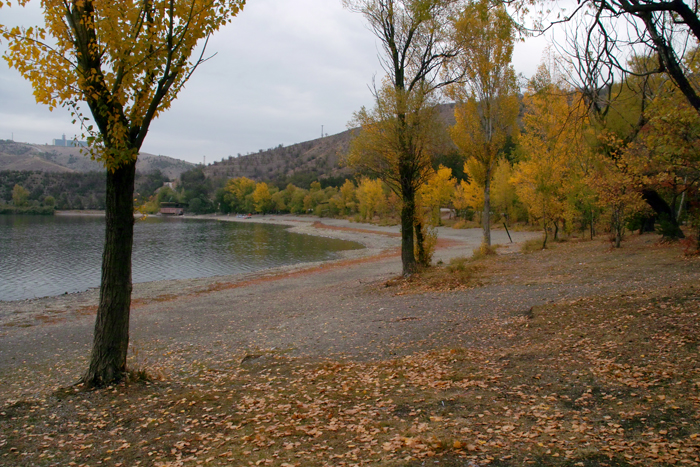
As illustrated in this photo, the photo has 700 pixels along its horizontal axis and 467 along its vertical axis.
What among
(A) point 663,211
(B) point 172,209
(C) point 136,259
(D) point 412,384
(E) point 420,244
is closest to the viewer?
(D) point 412,384

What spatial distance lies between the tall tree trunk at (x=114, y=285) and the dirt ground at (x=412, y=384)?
0.43m

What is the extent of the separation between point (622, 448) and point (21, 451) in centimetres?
641

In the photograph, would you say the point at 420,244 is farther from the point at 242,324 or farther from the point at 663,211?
the point at 663,211

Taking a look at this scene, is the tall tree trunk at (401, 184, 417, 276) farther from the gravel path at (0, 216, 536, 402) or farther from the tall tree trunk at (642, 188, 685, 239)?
the tall tree trunk at (642, 188, 685, 239)

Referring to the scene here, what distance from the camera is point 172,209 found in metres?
158

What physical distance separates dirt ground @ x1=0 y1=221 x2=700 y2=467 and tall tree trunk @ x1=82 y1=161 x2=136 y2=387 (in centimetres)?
43

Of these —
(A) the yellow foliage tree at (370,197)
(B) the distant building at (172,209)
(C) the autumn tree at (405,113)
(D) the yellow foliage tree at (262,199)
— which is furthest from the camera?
(B) the distant building at (172,209)

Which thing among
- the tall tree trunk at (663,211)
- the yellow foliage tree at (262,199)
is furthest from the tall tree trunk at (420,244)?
the yellow foliage tree at (262,199)

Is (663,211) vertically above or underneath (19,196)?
underneath

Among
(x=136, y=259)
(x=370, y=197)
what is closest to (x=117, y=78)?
(x=136, y=259)

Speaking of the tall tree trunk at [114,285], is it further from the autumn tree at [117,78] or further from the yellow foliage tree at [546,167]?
the yellow foliage tree at [546,167]

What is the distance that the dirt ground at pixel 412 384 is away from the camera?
15.0 ft

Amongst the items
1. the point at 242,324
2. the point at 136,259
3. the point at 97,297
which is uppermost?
the point at 242,324

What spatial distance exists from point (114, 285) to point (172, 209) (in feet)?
535
